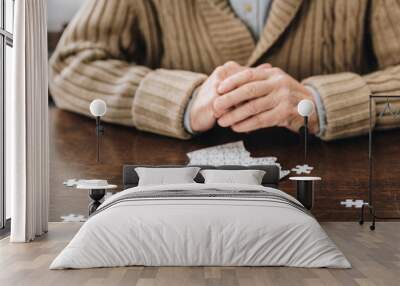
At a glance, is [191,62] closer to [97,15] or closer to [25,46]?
[97,15]

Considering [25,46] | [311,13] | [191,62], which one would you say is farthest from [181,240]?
[311,13]

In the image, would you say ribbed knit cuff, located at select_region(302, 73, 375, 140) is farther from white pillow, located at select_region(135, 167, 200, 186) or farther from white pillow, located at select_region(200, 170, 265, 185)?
white pillow, located at select_region(135, 167, 200, 186)

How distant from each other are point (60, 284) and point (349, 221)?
13.1 ft

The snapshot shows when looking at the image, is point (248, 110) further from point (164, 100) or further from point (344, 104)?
point (344, 104)

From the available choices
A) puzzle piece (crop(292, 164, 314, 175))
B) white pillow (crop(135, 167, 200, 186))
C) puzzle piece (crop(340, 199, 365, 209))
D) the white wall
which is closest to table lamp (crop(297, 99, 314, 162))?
puzzle piece (crop(292, 164, 314, 175))

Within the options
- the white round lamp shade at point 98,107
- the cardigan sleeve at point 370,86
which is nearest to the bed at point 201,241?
the white round lamp shade at point 98,107

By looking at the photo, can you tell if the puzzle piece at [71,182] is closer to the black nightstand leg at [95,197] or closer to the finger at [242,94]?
the black nightstand leg at [95,197]

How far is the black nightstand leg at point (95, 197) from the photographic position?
600 cm

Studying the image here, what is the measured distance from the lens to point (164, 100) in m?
6.38

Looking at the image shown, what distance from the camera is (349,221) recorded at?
6.49 m

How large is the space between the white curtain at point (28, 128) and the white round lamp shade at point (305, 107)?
2.73m

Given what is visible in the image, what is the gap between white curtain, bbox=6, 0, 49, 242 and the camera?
511cm

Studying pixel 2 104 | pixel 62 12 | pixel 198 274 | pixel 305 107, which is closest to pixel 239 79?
pixel 305 107

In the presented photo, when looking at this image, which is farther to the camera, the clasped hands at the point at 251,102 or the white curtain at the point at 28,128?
the clasped hands at the point at 251,102
